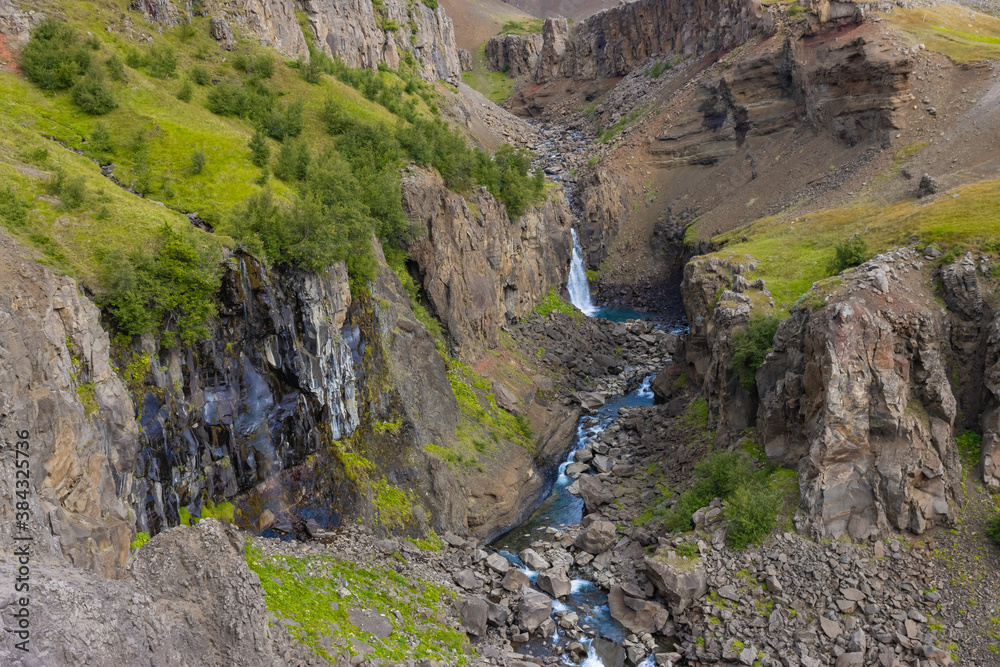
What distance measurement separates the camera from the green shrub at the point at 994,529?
23.3 meters

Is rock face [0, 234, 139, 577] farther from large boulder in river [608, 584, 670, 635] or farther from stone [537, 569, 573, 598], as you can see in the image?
large boulder in river [608, 584, 670, 635]

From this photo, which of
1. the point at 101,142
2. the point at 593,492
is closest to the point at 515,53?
the point at 101,142

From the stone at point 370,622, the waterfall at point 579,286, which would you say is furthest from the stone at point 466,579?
the waterfall at point 579,286

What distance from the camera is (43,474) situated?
50.4 feet

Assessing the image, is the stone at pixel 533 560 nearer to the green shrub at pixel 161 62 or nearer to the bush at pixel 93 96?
the bush at pixel 93 96

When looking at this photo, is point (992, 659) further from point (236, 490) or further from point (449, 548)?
point (236, 490)

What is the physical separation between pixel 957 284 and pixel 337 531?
89.9 feet

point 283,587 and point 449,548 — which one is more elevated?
point 283,587

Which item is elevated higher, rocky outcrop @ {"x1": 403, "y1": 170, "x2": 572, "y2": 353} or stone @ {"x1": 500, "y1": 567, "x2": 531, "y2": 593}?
rocky outcrop @ {"x1": 403, "y1": 170, "x2": 572, "y2": 353}

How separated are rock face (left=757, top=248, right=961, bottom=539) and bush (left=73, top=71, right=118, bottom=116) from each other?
31.8m

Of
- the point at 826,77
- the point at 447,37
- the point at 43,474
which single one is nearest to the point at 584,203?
the point at 826,77

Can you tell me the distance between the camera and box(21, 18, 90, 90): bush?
2889 cm

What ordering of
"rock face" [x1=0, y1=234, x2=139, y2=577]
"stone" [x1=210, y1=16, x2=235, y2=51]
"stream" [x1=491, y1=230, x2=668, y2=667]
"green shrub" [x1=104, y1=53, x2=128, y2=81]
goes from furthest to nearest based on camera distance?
"stone" [x1=210, y1=16, x2=235, y2=51] → "green shrub" [x1=104, y1=53, x2=128, y2=81] → "stream" [x1=491, y1=230, x2=668, y2=667] → "rock face" [x1=0, y1=234, x2=139, y2=577]

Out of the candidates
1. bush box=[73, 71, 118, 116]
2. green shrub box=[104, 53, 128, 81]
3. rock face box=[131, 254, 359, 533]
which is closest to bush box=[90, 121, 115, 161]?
bush box=[73, 71, 118, 116]
